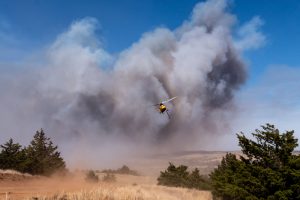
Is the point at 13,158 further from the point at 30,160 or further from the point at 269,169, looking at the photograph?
the point at 269,169

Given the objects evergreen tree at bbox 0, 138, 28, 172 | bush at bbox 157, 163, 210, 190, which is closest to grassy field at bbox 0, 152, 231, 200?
evergreen tree at bbox 0, 138, 28, 172

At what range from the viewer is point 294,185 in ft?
79.8

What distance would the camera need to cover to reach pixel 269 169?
25188mm

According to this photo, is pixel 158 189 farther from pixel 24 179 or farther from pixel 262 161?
pixel 24 179

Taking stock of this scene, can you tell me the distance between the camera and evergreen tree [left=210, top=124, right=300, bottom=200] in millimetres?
24828

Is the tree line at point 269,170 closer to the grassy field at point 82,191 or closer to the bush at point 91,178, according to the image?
the grassy field at point 82,191

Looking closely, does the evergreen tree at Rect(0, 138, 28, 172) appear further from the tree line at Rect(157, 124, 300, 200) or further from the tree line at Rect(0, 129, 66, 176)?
the tree line at Rect(157, 124, 300, 200)

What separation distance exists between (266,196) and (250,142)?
4199 millimetres

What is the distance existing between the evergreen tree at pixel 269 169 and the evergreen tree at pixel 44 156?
3308cm

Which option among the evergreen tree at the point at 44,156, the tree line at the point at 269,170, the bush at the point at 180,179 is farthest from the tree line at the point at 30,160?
the tree line at the point at 269,170

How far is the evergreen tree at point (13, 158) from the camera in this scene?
4778 centimetres

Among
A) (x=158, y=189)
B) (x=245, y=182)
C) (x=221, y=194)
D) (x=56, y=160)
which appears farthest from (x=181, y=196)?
(x=56, y=160)

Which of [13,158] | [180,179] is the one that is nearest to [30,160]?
[13,158]

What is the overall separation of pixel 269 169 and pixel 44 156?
152 ft
